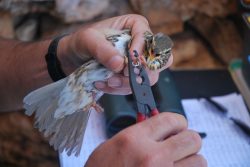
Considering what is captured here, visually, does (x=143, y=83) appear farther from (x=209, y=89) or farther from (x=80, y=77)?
(x=209, y=89)

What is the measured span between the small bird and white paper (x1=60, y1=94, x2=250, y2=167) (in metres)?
0.15

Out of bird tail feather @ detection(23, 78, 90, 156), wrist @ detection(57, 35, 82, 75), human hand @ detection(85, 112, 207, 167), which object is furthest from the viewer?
wrist @ detection(57, 35, 82, 75)

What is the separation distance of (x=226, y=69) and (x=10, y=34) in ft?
1.85

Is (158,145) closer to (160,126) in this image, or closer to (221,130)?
(160,126)

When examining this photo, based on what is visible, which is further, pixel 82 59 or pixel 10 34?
pixel 10 34

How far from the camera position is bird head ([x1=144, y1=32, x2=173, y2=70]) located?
1.86 feet

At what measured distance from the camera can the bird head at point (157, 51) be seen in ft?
1.86

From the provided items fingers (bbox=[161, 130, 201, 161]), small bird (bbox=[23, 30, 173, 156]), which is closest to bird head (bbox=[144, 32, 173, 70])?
small bird (bbox=[23, 30, 173, 156])

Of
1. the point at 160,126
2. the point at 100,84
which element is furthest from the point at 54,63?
the point at 160,126

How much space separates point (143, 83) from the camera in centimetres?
55

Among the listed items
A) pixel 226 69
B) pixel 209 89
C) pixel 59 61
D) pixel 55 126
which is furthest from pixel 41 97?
pixel 226 69

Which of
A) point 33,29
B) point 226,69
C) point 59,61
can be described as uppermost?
point 59,61

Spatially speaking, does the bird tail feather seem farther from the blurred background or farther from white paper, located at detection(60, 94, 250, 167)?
the blurred background

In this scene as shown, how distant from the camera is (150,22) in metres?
1.12
